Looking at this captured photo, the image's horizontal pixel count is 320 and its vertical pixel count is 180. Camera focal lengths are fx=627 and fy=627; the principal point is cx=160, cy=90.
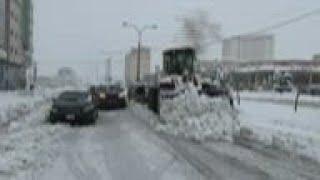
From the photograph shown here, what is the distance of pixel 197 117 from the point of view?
2594 centimetres

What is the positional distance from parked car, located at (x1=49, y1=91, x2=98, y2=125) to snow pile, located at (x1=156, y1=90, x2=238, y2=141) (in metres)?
3.51

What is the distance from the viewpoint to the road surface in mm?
12375

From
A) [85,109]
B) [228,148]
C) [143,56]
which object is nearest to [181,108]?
[85,109]

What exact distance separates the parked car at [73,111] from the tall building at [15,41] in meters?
55.6

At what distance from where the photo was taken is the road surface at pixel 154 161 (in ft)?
40.6

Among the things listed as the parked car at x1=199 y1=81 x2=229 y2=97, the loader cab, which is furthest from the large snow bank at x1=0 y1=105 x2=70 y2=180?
the loader cab

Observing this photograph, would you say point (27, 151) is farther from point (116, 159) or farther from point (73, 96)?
point (73, 96)

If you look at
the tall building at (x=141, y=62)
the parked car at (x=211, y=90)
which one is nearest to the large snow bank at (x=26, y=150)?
the parked car at (x=211, y=90)

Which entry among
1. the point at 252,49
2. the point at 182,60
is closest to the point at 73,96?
the point at 182,60

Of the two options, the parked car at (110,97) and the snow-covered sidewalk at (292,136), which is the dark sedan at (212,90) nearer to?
the snow-covered sidewalk at (292,136)

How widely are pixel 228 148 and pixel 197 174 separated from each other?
5.55m

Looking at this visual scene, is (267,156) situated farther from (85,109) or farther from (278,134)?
(85,109)

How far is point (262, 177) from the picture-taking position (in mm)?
12305

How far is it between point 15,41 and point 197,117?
3231 inches
